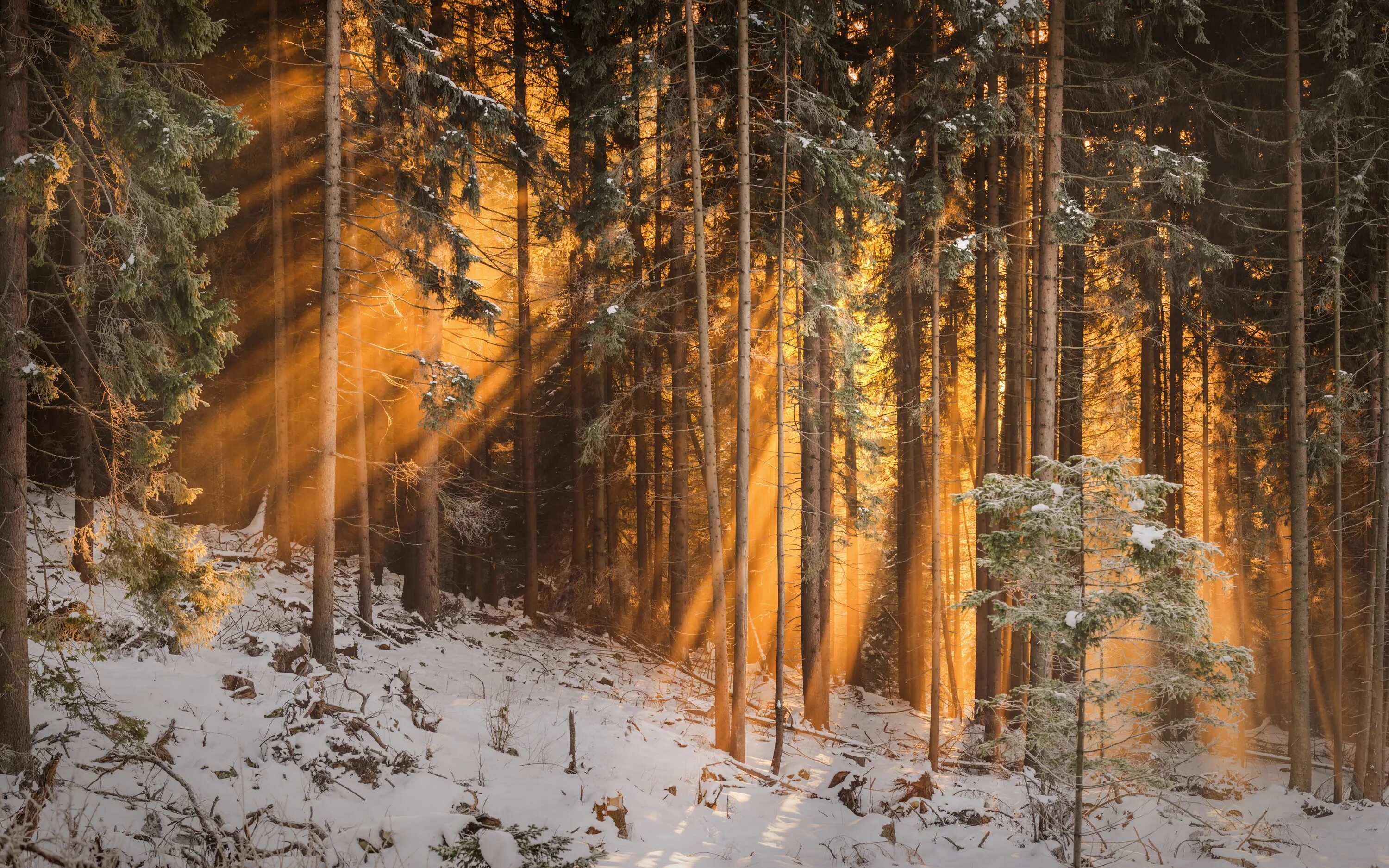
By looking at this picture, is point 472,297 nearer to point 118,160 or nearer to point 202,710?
point 118,160

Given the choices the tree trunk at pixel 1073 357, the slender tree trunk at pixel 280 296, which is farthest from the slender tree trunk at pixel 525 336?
the tree trunk at pixel 1073 357

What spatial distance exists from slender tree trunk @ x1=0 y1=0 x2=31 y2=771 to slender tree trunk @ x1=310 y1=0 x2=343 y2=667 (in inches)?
138

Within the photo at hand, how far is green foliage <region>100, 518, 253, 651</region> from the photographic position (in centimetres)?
621

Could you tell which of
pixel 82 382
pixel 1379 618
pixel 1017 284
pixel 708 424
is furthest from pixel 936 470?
pixel 82 382

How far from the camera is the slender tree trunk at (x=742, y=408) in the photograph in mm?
11094

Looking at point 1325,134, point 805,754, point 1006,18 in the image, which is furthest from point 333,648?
point 1325,134

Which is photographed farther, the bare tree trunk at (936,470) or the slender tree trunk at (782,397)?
the bare tree trunk at (936,470)

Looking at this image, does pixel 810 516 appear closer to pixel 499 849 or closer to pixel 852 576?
pixel 499 849

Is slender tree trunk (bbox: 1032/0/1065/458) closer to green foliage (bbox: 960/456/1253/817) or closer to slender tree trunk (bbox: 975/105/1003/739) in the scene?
slender tree trunk (bbox: 975/105/1003/739)

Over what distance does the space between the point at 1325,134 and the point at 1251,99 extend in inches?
69.4

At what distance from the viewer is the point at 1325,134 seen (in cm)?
1357

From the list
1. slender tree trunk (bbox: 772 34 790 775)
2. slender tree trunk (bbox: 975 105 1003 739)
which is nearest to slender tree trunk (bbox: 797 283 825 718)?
slender tree trunk (bbox: 772 34 790 775)

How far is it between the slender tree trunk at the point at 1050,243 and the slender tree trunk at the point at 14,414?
12.6m

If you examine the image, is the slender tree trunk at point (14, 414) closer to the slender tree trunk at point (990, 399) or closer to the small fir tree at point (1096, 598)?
the small fir tree at point (1096, 598)
